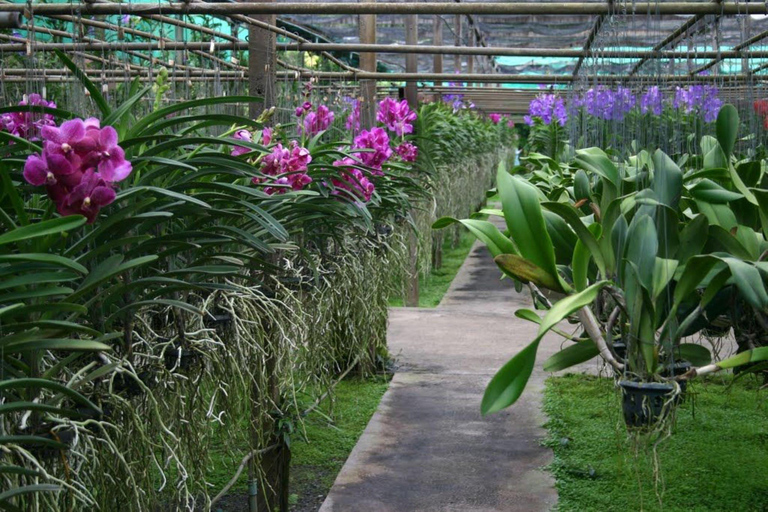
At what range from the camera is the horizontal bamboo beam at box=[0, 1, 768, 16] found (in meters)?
2.36

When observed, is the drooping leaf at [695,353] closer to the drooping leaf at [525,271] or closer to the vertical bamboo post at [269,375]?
the drooping leaf at [525,271]

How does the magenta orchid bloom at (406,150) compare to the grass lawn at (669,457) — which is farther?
the magenta orchid bloom at (406,150)

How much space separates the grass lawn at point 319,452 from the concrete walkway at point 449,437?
105mm

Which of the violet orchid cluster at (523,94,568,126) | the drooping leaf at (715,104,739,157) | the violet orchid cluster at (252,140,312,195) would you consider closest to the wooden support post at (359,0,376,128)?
the violet orchid cluster at (252,140,312,195)

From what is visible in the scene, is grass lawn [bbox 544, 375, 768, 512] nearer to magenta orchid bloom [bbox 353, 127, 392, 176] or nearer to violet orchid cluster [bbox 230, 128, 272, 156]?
violet orchid cluster [bbox 230, 128, 272, 156]

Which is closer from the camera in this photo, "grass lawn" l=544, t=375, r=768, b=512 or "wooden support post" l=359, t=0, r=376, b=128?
"grass lawn" l=544, t=375, r=768, b=512

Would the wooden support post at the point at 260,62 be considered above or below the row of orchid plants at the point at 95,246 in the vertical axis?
above

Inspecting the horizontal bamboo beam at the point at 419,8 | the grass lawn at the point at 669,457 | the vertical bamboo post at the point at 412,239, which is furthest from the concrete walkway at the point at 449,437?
the horizontal bamboo beam at the point at 419,8

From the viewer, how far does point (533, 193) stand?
6.35ft

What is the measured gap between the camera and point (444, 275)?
9227 mm

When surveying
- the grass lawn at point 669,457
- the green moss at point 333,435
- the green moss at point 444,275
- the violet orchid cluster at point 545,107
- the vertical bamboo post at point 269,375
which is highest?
the violet orchid cluster at point 545,107

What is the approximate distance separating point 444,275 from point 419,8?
22.2ft

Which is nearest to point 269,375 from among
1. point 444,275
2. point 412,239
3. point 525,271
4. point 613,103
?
point 525,271

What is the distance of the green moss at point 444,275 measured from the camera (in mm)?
7805
